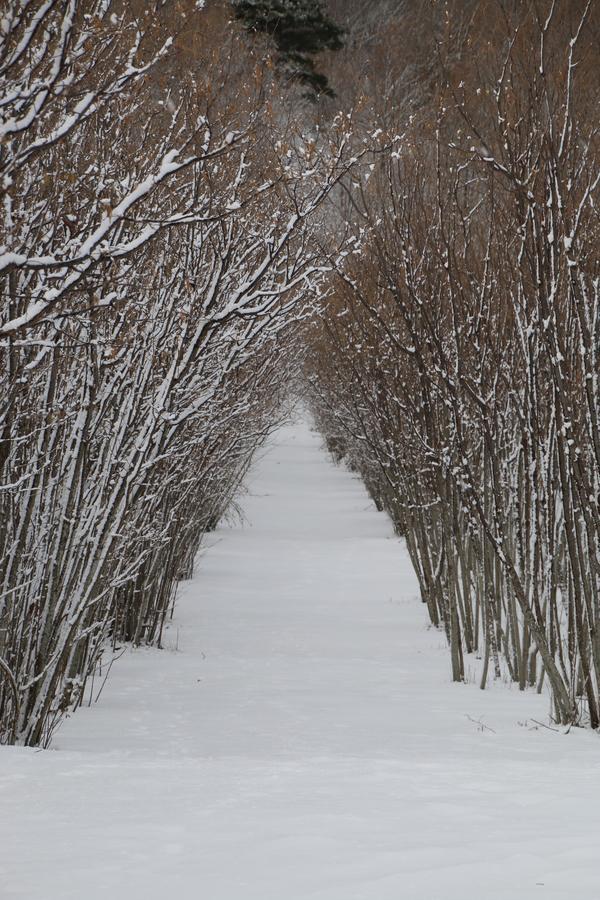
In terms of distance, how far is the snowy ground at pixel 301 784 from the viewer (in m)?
2.61

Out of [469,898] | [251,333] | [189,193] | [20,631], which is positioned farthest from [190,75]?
[469,898]

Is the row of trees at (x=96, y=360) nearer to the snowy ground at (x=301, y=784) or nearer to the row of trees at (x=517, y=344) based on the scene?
the snowy ground at (x=301, y=784)

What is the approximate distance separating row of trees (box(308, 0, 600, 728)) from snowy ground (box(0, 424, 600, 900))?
613mm

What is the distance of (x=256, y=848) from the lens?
112 inches

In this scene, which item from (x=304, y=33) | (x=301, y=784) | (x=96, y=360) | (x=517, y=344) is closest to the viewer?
(x=301, y=784)

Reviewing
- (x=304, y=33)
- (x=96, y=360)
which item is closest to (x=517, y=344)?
(x=96, y=360)

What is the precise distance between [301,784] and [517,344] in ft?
10.8

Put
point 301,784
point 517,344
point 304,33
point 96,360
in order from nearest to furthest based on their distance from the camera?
point 301,784 → point 96,360 → point 517,344 → point 304,33

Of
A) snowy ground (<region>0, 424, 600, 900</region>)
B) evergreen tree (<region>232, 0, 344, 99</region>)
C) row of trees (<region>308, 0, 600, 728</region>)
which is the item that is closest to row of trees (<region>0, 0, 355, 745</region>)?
snowy ground (<region>0, 424, 600, 900</region>)

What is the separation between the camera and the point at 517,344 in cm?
611

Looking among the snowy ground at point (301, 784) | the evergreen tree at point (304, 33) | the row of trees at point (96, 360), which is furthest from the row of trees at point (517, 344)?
the evergreen tree at point (304, 33)

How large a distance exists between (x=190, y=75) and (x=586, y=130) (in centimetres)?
249

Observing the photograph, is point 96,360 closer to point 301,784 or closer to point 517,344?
point 301,784

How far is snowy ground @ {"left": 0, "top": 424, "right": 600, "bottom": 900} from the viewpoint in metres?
2.61
